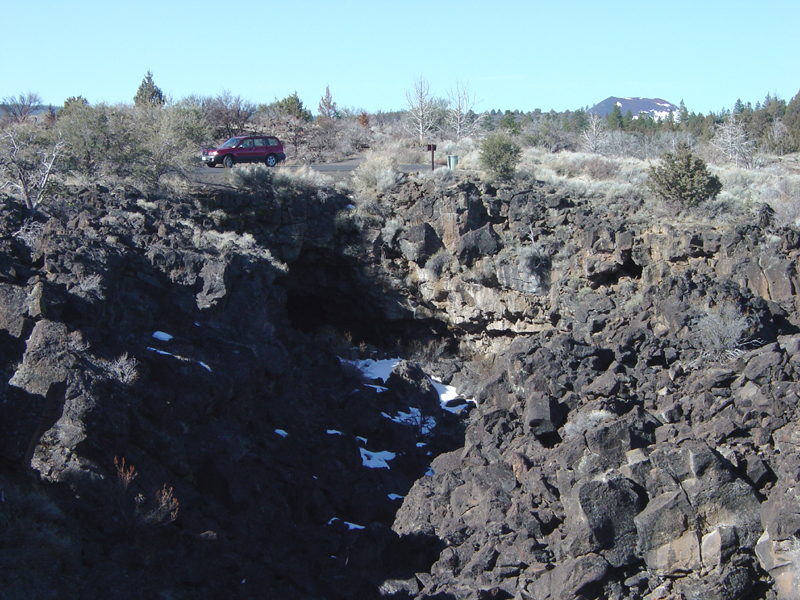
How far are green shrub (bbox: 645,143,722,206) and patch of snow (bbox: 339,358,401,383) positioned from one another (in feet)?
28.9

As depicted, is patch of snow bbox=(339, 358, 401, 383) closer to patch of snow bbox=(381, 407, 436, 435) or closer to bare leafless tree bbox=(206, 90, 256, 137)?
patch of snow bbox=(381, 407, 436, 435)

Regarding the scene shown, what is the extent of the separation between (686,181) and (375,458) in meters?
11.1


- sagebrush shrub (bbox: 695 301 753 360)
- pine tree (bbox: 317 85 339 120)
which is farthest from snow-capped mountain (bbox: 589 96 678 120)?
sagebrush shrub (bbox: 695 301 753 360)

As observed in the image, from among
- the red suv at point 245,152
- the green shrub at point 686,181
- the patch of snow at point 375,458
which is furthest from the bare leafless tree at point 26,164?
the green shrub at point 686,181

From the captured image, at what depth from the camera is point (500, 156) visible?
20188mm

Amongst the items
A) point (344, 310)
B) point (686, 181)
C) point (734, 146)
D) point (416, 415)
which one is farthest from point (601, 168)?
point (416, 415)

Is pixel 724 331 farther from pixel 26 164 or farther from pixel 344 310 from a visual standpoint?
pixel 26 164

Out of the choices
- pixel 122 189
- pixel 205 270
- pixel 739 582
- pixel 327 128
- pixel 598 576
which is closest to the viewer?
pixel 739 582

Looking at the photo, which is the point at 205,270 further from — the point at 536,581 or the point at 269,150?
the point at 269,150

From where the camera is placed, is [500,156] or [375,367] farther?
[500,156]

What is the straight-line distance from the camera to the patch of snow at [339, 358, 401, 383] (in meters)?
16.4

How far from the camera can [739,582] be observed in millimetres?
7266

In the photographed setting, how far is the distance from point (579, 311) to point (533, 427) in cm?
527

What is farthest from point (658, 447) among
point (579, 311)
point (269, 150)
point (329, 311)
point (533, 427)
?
point (269, 150)
